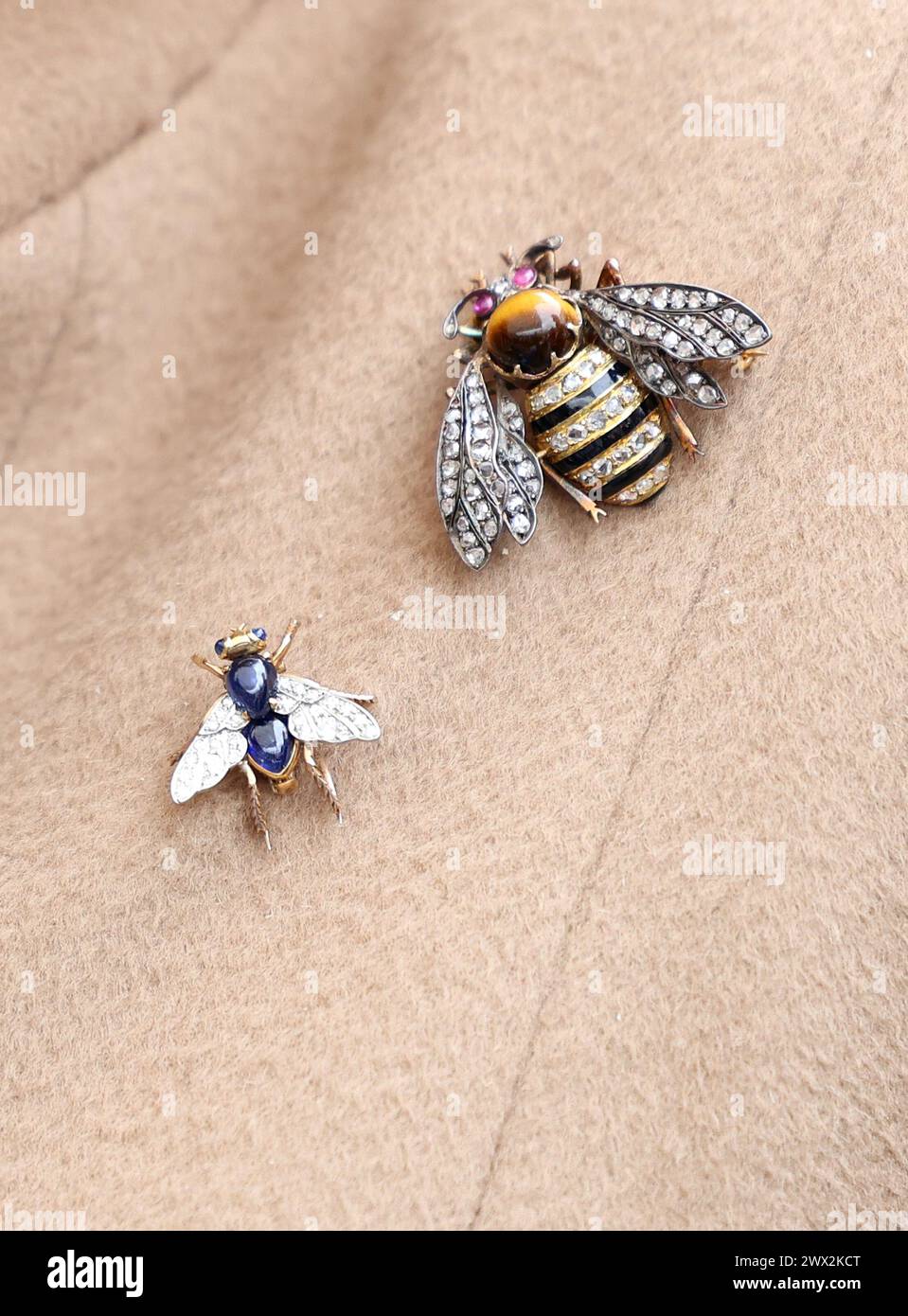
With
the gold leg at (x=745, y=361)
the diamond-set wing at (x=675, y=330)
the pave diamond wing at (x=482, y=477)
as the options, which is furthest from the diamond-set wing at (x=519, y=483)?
the gold leg at (x=745, y=361)

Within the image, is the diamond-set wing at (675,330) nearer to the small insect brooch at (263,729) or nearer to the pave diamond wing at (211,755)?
the small insect brooch at (263,729)

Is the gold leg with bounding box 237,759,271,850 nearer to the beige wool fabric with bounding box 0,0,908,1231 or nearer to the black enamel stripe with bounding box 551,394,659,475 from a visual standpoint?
the beige wool fabric with bounding box 0,0,908,1231

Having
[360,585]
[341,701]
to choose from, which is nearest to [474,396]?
[360,585]

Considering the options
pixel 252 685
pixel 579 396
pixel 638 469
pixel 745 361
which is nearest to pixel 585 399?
pixel 579 396

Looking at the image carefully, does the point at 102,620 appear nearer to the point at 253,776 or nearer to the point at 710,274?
the point at 253,776

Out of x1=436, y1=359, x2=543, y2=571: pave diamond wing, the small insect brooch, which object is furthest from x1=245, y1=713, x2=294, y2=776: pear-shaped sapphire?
x1=436, y1=359, x2=543, y2=571: pave diamond wing

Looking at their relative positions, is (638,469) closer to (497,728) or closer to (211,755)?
(497,728)
